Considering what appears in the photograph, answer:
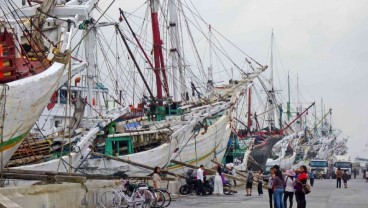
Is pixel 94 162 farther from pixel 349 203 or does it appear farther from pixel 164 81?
pixel 164 81

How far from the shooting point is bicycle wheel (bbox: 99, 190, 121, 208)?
19.0 m

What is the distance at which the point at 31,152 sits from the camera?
2345cm

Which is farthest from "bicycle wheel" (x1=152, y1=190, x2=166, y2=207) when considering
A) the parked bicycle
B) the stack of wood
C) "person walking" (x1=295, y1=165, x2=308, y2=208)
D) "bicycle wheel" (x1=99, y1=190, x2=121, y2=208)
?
the stack of wood

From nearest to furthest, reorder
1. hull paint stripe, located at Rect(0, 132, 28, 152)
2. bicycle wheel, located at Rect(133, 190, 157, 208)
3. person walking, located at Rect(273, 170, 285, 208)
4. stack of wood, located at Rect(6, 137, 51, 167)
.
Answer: hull paint stripe, located at Rect(0, 132, 28, 152)
person walking, located at Rect(273, 170, 285, 208)
bicycle wheel, located at Rect(133, 190, 157, 208)
stack of wood, located at Rect(6, 137, 51, 167)

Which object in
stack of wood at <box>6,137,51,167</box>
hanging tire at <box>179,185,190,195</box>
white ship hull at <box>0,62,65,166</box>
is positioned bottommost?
hanging tire at <box>179,185,190,195</box>

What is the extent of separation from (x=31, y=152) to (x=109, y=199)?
204 inches

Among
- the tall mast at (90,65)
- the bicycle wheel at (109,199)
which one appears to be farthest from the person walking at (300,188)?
the tall mast at (90,65)

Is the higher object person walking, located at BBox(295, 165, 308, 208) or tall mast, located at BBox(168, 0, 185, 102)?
tall mast, located at BBox(168, 0, 185, 102)

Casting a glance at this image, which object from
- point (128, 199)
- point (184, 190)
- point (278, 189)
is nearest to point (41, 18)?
point (128, 199)

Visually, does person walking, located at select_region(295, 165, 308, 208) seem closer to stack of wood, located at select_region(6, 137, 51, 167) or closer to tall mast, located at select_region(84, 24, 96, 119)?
stack of wood, located at select_region(6, 137, 51, 167)

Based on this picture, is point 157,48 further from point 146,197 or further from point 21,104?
point 21,104

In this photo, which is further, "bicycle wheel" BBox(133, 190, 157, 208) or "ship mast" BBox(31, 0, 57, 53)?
"ship mast" BBox(31, 0, 57, 53)

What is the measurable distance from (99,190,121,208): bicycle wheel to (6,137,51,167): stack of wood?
446 cm

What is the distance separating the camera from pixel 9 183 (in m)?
19.7
